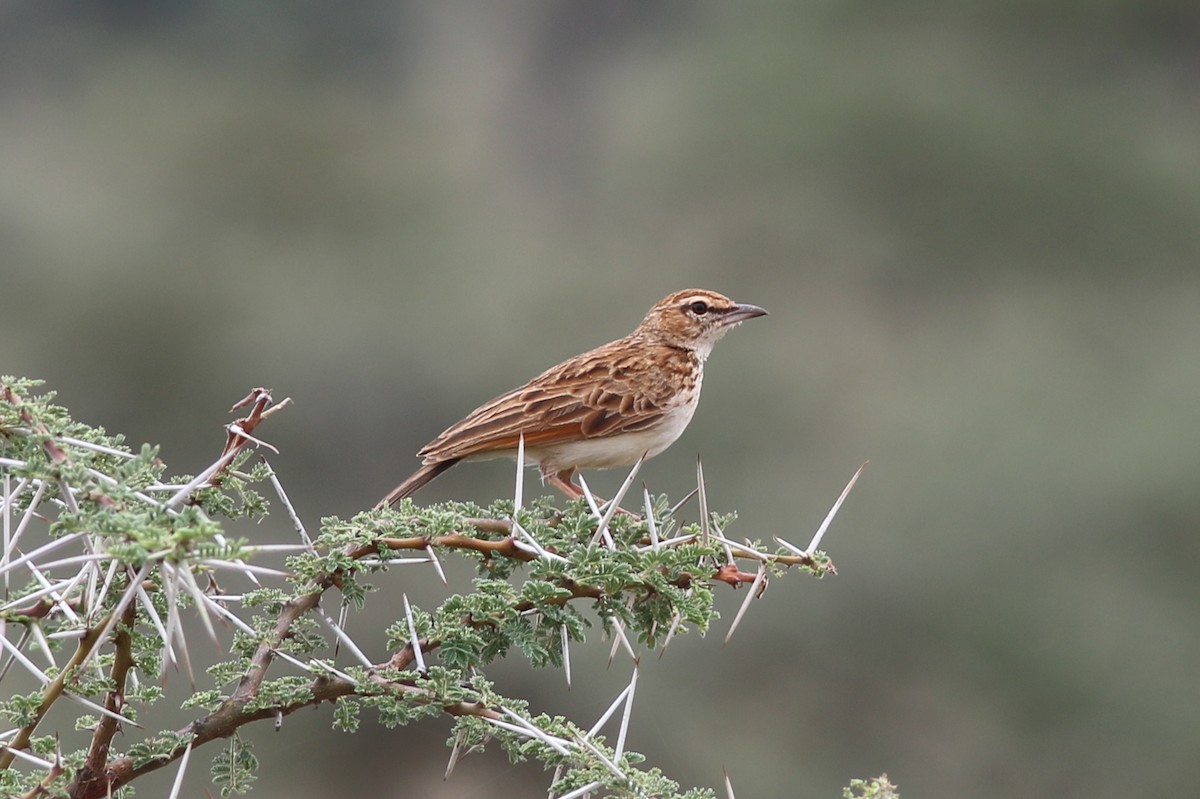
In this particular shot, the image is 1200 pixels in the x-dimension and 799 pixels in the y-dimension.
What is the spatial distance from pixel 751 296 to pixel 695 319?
1115 centimetres

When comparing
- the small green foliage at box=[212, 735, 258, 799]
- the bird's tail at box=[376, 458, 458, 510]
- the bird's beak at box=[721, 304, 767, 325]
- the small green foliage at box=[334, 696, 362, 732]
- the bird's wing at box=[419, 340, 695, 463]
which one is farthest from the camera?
the bird's beak at box=[721, 304, 767, 325]

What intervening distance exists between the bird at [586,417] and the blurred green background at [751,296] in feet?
18.2

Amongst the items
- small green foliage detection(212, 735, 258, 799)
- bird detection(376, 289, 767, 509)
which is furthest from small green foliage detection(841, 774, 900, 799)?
bird detection(376, 289, 767, 509)

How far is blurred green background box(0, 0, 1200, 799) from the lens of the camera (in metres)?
14.4

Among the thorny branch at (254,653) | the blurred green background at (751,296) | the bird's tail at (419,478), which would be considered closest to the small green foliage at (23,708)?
the thorny branch at (254,653)

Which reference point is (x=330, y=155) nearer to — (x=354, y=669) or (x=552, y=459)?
(x=552, y=459)

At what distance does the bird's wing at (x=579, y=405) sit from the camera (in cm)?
593

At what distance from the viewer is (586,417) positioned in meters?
6.36

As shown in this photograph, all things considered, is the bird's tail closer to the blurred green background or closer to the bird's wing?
the bird's wing

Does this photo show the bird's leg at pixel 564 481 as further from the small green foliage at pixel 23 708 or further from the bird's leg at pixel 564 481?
the small green foliage at pixel 23 708

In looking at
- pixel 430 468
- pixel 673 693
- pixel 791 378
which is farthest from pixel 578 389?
pixel 791 378

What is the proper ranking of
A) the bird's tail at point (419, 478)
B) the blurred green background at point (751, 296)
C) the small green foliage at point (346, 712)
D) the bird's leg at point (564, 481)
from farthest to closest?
1. the blurred green background at point (751, 296)
2. the bird's leg at point (564, 481)
3. the bird's tail at point (419, 478)
4. the small green foliage at point (346, 712)

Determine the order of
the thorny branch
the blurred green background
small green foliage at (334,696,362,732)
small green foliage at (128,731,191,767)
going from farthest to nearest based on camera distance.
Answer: the blurred green background
small green foliage at (334,696,362,732)
small green foliage at (128,731,191,767)
the thorny branch

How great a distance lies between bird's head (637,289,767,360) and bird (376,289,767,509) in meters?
0.09
